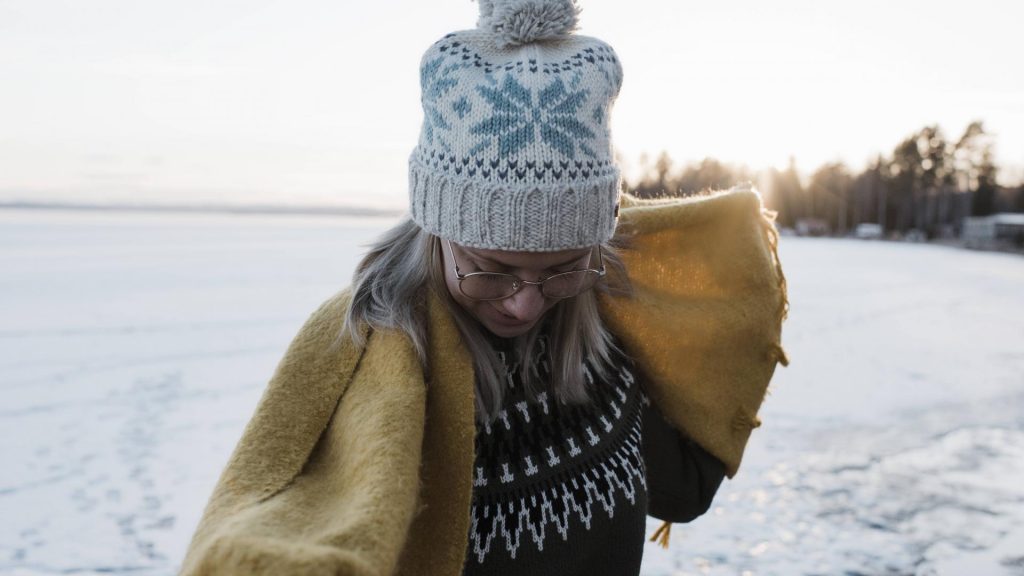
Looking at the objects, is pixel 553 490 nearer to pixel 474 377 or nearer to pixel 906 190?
pixel 474 377

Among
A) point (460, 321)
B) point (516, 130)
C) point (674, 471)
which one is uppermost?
point (516, 130)

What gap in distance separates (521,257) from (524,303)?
83 millimetres

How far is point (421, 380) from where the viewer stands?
1.26 m

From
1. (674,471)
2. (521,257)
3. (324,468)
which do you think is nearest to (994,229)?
(674,471)

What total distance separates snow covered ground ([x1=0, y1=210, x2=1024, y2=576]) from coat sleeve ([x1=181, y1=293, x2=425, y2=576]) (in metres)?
2.17

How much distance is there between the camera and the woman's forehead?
4.36ft

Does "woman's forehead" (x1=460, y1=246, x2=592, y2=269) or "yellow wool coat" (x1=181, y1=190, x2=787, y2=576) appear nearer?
"yellow wool coat" (x1=181, y1=190, x2=787, y2=576)

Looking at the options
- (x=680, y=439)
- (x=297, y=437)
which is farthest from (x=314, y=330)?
(x=680, y=439)

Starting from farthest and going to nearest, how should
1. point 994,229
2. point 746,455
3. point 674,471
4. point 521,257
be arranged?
point 994,229 → point 746,455 → point 674,471 → point 521,257

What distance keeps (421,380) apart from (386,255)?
0.30 m

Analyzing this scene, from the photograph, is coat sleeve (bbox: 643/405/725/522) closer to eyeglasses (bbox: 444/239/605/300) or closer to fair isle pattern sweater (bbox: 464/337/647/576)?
fair isle pattern sweater (bbox: 464/337/647/576)

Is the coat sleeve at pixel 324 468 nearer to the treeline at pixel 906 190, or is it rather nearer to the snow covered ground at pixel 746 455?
the snow covered ground at pixel 746 455

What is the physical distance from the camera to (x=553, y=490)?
141 centimetres

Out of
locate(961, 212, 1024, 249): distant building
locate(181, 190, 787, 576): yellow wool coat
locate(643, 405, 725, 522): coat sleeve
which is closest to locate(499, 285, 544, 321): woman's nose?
locate(181, 190, 787, 576): yellow wool coat
